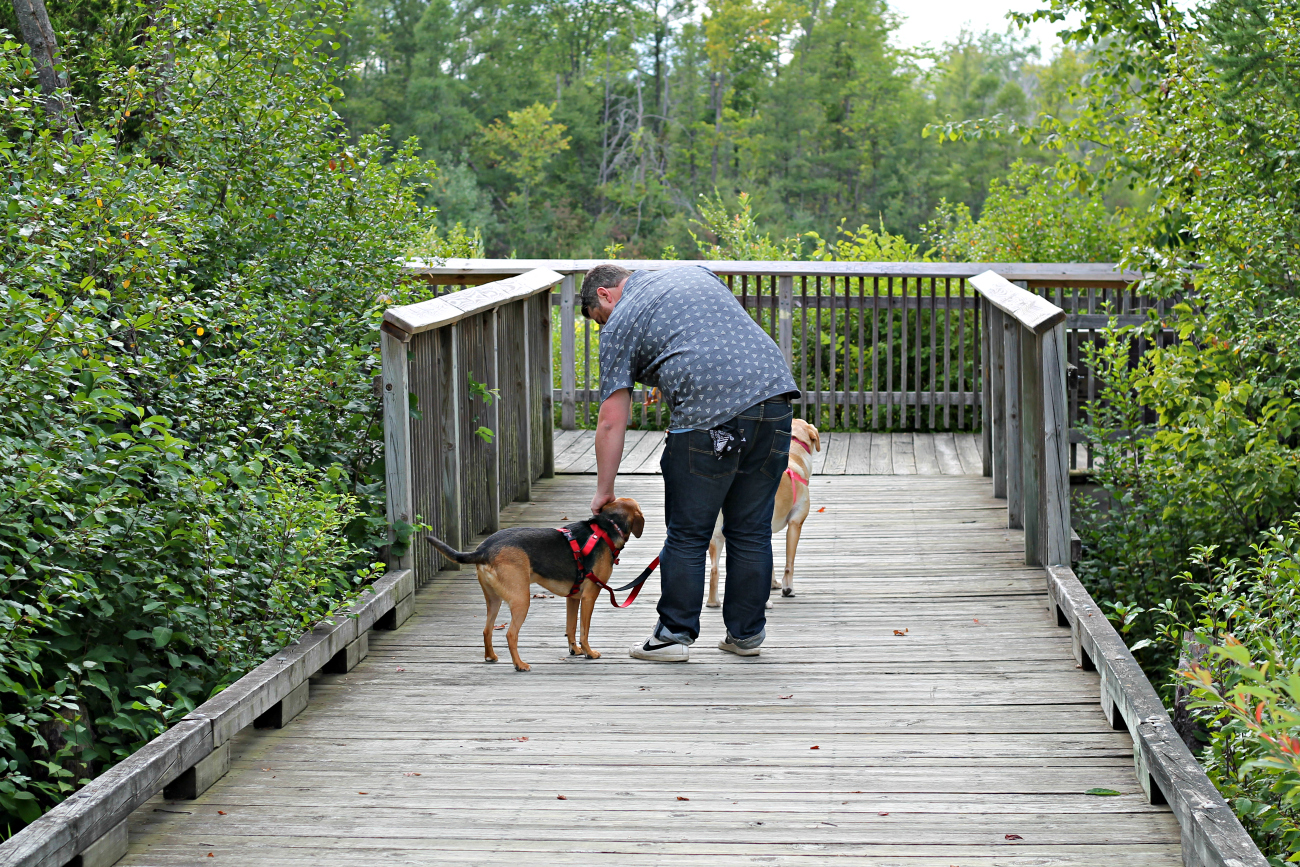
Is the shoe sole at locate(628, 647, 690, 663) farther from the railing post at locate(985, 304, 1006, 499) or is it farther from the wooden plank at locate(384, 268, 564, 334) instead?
the railing post at locate(985, 304, 1006, 499)

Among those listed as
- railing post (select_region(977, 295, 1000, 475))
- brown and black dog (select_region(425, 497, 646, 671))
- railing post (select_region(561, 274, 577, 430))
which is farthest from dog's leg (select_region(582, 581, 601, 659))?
railing post (select_region(561, 274, 577, 430))

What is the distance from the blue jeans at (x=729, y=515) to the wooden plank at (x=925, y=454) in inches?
163

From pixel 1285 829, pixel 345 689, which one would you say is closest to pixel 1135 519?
pixel 1285 829

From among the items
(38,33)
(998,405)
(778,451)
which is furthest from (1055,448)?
(38,33)

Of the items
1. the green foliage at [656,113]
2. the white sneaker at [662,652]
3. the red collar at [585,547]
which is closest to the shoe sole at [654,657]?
the white sneaker at [662,652]

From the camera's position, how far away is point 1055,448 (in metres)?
5.27

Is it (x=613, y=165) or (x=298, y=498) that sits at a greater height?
(x=613, y=165)

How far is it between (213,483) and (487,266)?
19.7 ft

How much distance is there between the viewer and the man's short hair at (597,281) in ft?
15.6

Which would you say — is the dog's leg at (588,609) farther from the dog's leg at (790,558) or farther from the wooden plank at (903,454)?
the wooden plank at (903,454)

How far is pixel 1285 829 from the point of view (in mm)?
2986

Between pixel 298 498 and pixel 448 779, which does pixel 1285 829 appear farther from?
pixel 298 498

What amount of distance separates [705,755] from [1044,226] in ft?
30.9

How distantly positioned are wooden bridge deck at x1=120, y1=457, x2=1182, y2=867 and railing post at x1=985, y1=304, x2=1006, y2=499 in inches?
81.7
